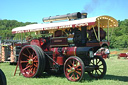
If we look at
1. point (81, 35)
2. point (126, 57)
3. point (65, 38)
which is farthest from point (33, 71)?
point (126, 57)

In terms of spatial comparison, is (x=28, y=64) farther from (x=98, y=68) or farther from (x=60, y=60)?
(x=98, y=68)

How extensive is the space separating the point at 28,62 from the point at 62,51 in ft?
5.42

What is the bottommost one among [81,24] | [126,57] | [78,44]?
[126,57]

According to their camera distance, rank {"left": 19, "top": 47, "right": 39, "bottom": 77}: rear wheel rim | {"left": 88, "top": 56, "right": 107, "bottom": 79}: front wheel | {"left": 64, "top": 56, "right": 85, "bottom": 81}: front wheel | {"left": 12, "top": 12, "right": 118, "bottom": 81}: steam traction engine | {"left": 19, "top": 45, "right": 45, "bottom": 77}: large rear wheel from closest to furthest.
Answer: {"left": 64, "top": 56, "right": 85, "bottom": 81}: front wheel → {"left": 12, "top": 12, "right": 118, "bottom": 81}: steam traction engine → {"left": 88, "top": 56, "right": 107, "bottom": 79}: front wheel → {"left": 19, "top": 45, "right": 45, "bottom": 77}: large rear wheel → {"left": 19, "top": 47, "right": 39, "bottom": 77}: rear wheel rim

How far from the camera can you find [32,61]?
8.70 metres

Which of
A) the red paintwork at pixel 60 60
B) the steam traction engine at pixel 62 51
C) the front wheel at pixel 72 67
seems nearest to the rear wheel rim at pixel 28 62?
the steam traction engine at pixel 62 51

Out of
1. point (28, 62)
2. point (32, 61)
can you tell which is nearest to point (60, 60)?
point (32, 61)

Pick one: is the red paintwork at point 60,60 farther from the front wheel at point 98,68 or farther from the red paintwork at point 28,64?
the front wheel at point 98,68

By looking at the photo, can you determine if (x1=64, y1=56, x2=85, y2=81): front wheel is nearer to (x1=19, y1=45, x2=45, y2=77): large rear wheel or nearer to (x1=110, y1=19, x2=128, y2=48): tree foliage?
(x1=19, y1=45, x2=45, y2=77): large rear wheel

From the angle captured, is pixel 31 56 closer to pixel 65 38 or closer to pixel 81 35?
pixel 65 38

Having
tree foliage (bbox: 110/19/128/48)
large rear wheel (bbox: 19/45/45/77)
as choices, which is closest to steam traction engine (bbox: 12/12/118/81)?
large rear wheel (bbox: 19/45/45/77)

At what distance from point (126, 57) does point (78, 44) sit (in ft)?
50.2

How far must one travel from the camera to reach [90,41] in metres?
7.91

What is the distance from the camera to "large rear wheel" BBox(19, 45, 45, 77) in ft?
27.4
